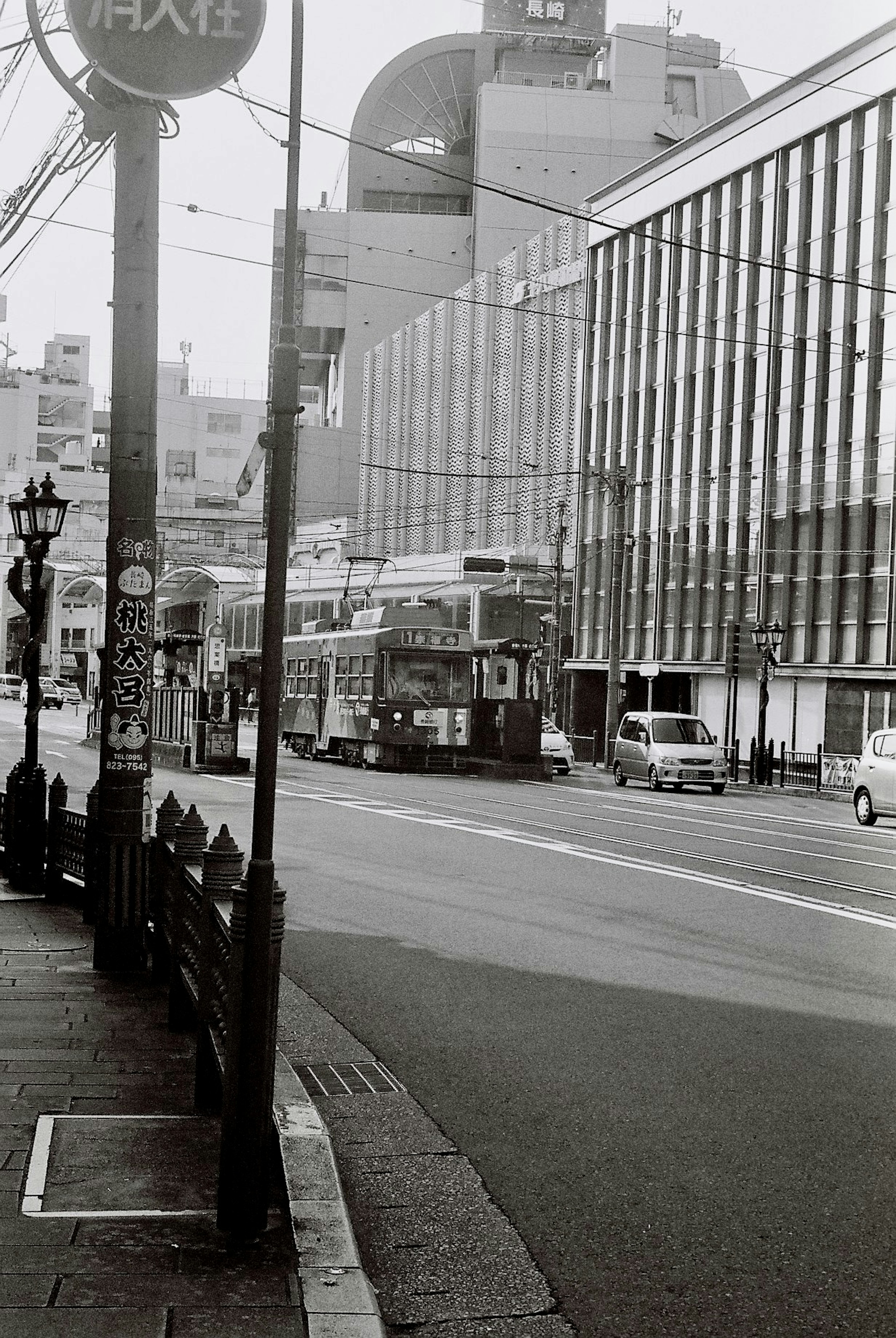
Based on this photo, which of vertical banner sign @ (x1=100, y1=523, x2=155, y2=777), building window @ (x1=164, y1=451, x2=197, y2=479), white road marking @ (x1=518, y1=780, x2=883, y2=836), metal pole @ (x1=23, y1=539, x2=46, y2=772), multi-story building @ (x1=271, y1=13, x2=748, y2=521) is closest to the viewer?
vertical banner sign @ (x1=100, y1=523, x2=155, y2=777)

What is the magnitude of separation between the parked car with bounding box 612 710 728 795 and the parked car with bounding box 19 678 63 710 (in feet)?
175

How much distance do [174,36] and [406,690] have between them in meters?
29.1

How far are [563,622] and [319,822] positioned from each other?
4507cm

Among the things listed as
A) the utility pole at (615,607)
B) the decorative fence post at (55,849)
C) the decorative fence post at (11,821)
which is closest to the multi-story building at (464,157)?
the utility pole at (615,607)

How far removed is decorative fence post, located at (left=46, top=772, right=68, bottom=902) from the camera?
13125 mm

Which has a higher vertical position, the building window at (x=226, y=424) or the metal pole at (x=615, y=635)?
the building window at (x=226, y=424)

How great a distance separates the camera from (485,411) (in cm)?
8300

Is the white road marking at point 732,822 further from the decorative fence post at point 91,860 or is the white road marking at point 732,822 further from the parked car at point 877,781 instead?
the decorative fence post at point 91,860

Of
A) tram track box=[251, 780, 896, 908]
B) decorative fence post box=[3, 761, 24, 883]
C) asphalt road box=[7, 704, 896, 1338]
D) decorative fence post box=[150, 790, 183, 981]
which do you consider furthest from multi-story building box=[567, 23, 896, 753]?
decorative fence post box=[150, 790, 183, 981]

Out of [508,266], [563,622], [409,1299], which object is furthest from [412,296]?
[409,1299]

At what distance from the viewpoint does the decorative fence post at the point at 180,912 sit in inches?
295

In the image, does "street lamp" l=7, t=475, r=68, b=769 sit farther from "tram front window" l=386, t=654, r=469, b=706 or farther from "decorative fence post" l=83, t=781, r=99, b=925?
"tram front window" l=386, t=654, r=469, b=706

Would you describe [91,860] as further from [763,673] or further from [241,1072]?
[763,673]

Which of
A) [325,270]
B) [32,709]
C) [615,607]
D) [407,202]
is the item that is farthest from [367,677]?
[407,202]
